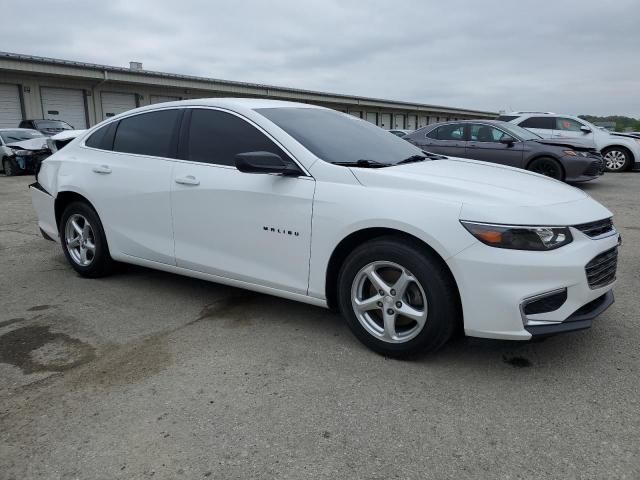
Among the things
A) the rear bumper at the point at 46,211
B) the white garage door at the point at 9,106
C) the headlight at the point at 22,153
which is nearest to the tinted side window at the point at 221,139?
the rear bumper at the point at 46,211

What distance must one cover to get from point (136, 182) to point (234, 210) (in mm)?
1081

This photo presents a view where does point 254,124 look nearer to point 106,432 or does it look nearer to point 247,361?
point 247,361

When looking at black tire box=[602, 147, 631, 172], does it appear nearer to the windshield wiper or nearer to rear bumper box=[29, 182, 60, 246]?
the windshield wiper

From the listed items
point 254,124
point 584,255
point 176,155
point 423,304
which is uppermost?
point 254,124

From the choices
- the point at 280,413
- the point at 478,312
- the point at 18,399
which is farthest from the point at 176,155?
the point at 478,312

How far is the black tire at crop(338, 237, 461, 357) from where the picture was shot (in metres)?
2.88

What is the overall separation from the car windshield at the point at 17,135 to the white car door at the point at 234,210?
14.0 m

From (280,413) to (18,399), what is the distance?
1384mm

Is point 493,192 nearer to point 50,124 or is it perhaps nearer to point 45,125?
point 45,125

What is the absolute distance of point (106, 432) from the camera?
8.04 ft

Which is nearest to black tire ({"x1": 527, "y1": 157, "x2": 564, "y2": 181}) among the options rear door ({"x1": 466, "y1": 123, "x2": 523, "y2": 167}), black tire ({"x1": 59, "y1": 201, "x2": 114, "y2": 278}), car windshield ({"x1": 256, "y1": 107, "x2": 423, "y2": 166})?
rear door ({"x1": 466, "y1": 123, "x2": 523, "y2": 167})

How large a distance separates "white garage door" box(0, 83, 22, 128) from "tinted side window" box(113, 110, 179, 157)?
21.4 m

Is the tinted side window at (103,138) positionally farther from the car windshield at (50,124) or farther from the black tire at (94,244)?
the car windshield at (50,124)

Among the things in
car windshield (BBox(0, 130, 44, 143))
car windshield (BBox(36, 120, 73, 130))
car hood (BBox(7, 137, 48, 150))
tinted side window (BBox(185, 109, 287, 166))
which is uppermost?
tinted side window (BBox(185, 109, 287, 166))
